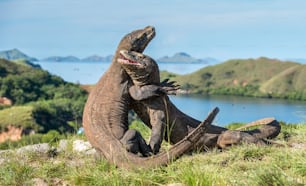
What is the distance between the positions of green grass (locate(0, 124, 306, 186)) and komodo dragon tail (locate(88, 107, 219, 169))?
13 cm

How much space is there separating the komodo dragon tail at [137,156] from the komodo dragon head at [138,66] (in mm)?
1053

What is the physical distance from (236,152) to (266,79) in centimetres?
15723

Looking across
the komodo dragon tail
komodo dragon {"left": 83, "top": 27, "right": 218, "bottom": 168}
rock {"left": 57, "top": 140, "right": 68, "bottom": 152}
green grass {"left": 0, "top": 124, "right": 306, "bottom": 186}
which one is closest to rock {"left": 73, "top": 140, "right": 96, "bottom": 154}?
rock {"left": 57, "top": 140, "right": 68, "bottom": 152}

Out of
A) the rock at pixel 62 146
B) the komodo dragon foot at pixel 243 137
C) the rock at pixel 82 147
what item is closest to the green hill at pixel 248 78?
the rock at pixel 62 146

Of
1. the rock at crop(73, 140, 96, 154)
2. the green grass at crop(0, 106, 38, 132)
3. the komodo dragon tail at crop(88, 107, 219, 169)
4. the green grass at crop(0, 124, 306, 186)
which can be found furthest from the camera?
the green grass at crop(0, 106, 38, 132)

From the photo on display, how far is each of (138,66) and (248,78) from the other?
159 metres

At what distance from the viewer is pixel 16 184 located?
7617 millimetres

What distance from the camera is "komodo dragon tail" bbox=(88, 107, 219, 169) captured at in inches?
316

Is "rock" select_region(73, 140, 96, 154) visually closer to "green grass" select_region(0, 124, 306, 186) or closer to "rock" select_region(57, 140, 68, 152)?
"rock" select_region(57, 140, 68, 152)

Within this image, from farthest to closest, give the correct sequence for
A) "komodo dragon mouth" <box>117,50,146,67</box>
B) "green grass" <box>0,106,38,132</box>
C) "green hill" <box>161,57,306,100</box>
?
1. "green hill" <box>161,57,306,100</box>
2. "green grass" <box>0,106,38,132</box>
3. "komodo dragon mouth" <box>117,50,146,67</box>

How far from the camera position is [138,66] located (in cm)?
865

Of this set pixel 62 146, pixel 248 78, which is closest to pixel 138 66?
pixel 62 146

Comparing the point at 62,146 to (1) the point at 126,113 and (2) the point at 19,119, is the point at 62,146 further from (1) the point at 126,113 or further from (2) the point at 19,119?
(2) the point at 19,119

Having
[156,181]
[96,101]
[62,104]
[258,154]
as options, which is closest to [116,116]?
[96,101]
